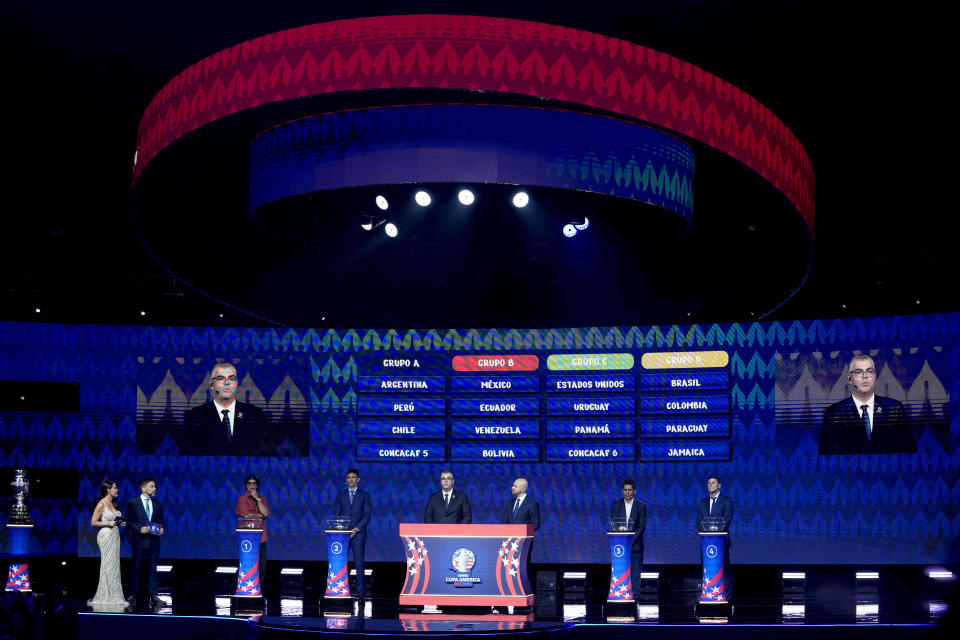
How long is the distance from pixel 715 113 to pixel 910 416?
660 centimetres

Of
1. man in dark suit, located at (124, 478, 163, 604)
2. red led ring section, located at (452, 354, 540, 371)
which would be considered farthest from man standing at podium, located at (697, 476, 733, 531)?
man in dark suit, located at (124, 478, 163, 604)

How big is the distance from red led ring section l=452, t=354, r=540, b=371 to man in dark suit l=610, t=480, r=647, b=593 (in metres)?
2.22

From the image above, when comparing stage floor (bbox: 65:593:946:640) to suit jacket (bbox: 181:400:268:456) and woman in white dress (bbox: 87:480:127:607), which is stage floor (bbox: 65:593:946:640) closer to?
woman in white dress (bbox: 87:480:127:607)

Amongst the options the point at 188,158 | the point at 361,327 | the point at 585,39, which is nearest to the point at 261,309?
the point at 361,327

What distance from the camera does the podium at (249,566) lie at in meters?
10.6

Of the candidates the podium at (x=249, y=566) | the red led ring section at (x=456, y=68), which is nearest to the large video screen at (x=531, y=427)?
the podium at (x=249, y=566)

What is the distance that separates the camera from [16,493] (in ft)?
42.5

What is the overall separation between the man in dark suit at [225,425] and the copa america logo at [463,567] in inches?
156

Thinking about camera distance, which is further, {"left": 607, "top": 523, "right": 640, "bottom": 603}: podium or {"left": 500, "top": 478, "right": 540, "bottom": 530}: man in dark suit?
{"left": 500, "top": 478, "right": 540, "bottom": 530}: man in dark suit

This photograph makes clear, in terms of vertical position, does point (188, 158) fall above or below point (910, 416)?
above

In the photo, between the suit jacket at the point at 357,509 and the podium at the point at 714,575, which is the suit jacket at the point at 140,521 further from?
the podium at the point at 714,575

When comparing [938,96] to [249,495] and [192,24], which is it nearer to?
[192,24]

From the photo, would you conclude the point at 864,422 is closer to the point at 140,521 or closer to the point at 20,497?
the point at 140,521

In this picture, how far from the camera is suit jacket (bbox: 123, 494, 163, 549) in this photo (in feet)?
37.3
